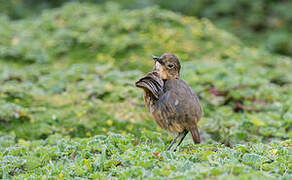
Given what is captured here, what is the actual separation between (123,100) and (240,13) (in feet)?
28.9

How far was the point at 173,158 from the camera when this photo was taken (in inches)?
161

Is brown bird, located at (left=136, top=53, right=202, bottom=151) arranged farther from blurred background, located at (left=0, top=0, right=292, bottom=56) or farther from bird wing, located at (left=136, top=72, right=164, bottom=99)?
blurred background, located at (left=0, top=0, right=292, bottom=56)

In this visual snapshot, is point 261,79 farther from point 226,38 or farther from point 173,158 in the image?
point 173,158

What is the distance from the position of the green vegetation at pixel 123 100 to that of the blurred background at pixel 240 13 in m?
3.01

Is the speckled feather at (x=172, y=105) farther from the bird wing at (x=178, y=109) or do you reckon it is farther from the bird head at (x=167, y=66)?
the bird head at (x=167, y=66)

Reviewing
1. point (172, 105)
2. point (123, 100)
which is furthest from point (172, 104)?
point (123, 100)

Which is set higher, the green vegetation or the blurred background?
the blurred background

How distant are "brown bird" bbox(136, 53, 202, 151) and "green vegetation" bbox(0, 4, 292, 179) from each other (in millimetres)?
269

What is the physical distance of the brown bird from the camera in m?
4.78

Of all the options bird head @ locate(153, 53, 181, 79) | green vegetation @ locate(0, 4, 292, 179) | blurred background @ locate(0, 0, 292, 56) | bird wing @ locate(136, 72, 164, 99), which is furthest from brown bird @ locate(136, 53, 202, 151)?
blurred background @ locate(0, 0, 292, 56)

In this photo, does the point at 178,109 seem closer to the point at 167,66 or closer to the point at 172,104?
the point at 172,104

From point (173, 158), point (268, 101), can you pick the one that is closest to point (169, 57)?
point (173, 158)

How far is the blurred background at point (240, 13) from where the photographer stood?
46.9 ft

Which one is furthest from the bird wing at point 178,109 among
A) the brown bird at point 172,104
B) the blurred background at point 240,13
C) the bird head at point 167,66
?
the blurred background at point 240,13
